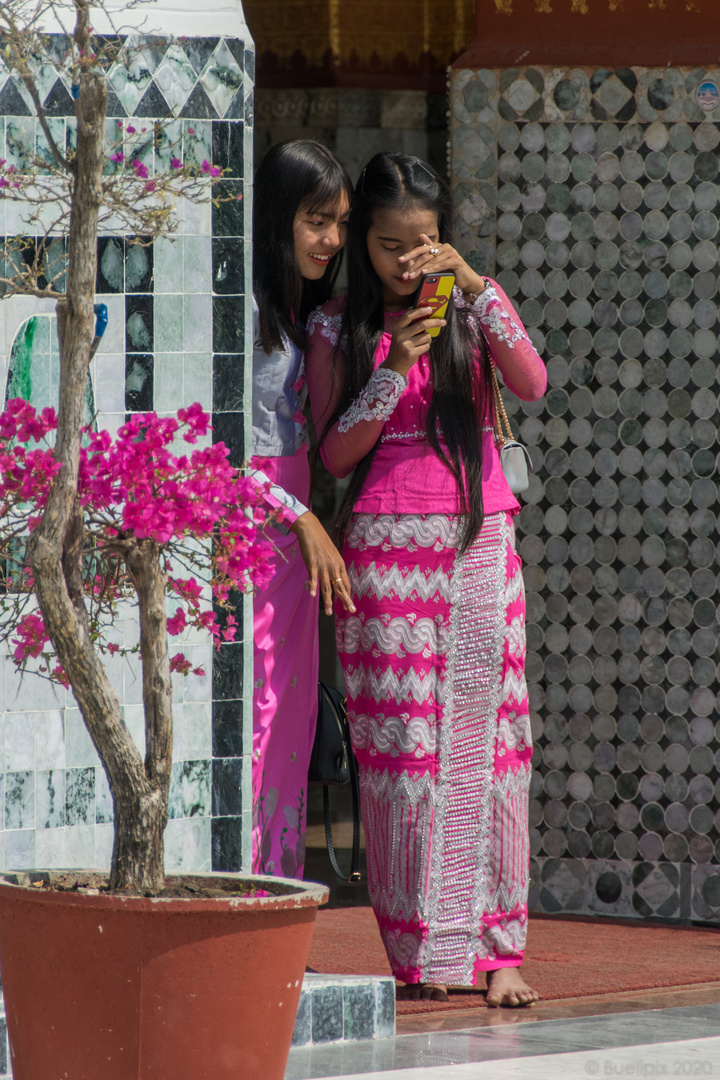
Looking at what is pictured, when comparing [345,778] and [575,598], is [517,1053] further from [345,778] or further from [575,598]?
[575,598]

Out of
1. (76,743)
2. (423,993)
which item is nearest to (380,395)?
(76,743)

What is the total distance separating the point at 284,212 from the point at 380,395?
0.45 metres

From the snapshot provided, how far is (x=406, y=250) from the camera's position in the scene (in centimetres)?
344

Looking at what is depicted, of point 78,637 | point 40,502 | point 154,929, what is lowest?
point 154,929

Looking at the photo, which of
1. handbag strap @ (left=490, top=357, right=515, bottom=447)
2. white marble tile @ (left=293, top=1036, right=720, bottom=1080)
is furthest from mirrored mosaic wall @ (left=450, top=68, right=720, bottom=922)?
white marble tile @ (left=293, top=1036, right=720, bottom=1080)

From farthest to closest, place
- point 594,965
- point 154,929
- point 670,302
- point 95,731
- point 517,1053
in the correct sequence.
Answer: point 670,302, point 594,965, point 517,1053, point 95,731, point 154,929

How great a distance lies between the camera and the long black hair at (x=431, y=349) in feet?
11.3

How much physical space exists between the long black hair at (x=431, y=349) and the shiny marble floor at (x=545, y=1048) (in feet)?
3.24

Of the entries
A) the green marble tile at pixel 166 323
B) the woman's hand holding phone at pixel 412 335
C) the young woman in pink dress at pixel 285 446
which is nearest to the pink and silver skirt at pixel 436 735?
the young woman in pink dress at pixel 285 446

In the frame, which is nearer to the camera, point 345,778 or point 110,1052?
point 110,1052

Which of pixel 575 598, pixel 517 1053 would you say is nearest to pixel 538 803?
pixel 575 598

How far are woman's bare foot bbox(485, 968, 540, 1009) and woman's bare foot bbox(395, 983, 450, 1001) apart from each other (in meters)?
0.10

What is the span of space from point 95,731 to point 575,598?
2.37 metres

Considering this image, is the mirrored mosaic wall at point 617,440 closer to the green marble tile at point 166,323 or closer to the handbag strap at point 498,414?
the handbag strap at point 498,414
